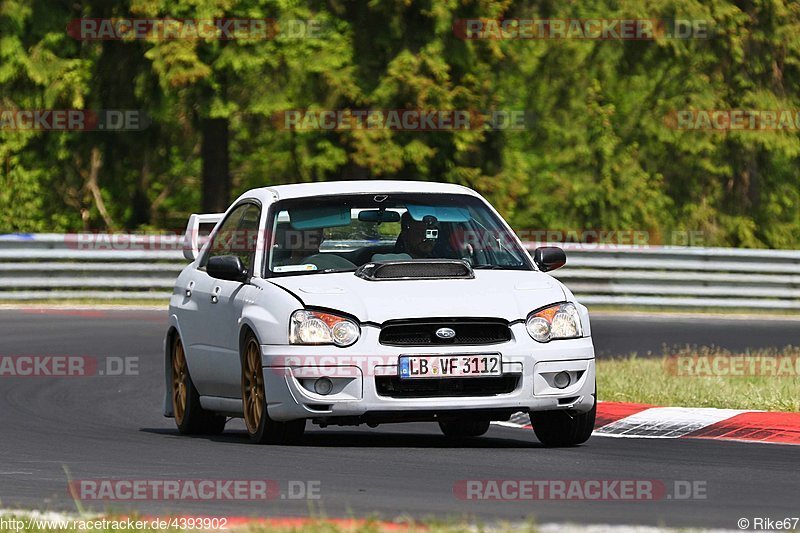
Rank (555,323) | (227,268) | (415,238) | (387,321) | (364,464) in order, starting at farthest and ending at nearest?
1. (415,238)
2. (227,268)
3. (555,323)
4. (387,321)
5. (364,464)

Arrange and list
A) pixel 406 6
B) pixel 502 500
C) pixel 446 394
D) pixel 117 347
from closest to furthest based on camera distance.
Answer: pixel 502 500, pixel 446 394, pixel 117 347, pixel 406 6

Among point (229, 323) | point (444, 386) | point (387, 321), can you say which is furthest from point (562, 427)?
point (229, 323)

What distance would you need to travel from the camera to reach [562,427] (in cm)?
1096

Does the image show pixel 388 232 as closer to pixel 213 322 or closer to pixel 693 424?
pixel 213 322

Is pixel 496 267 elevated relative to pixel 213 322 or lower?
elevated

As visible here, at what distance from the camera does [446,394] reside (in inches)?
406

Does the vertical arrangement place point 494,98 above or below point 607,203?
above

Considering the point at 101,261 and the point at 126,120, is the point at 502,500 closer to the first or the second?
the point at 101,261

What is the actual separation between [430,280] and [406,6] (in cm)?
2221

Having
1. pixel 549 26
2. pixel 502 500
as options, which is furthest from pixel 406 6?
pixel 502 500

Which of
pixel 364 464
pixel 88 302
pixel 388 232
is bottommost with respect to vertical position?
pixel 88 302

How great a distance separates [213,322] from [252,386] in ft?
2.97

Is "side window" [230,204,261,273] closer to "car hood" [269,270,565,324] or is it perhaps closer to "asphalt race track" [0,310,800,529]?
"car hood" [269,270,565,324]

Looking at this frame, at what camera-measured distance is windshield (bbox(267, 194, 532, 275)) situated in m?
11.4
